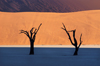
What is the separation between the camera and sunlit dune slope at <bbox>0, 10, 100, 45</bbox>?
2253 inches

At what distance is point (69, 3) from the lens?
174750 millimetres

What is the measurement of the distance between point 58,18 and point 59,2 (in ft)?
347

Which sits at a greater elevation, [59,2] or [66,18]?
[59,2]

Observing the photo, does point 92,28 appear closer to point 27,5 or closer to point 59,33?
point 59,33

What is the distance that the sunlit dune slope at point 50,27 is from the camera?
57.2 m

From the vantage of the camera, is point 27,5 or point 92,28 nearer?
point 92,28
